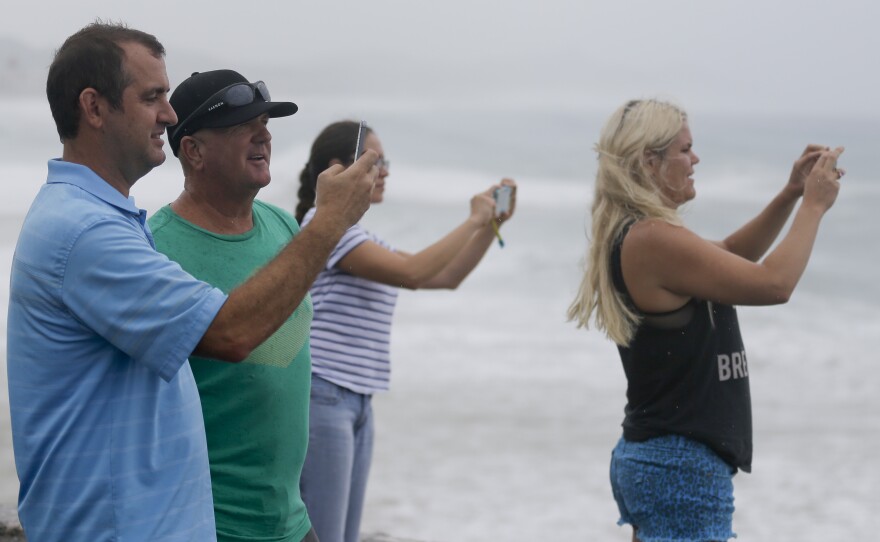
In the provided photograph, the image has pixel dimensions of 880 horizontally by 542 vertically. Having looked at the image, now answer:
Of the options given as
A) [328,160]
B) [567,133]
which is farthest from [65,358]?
[567,133]

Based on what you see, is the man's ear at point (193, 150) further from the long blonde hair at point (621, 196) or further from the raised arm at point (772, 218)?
the raised arm at point (772, 218)

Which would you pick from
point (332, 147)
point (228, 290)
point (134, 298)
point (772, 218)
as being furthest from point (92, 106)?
point (772, 218)

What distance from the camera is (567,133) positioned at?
36.1 metres

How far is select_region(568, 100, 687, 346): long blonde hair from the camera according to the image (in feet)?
10.0

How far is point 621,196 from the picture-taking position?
3084mm

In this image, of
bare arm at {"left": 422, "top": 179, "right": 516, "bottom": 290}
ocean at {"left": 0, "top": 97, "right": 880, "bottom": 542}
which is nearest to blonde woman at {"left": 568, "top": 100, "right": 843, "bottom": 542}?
bare arm at {"left": 422, "top": 179, "right": 516, "bottom": 290}

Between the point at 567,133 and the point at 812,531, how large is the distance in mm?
29279

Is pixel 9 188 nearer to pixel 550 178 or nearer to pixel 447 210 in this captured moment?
pixel 447 210

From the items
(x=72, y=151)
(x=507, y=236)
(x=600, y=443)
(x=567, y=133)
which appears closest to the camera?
A: (x=72, y=151)

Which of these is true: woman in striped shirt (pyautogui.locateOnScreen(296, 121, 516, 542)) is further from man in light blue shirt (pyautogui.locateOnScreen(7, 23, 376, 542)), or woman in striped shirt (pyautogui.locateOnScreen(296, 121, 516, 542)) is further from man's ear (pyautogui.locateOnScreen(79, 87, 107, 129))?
man's ear (pyautogui.locateOnScreen(79, 87, 107, 129))

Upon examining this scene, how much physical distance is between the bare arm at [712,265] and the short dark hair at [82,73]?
149cm

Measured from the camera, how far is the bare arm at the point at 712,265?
9.55 ft

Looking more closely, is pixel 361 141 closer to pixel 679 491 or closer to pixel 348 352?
pixel 679 491

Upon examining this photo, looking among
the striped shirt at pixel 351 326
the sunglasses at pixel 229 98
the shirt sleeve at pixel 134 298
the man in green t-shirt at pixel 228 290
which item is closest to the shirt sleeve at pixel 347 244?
the striped shirt at pixel 351 326
